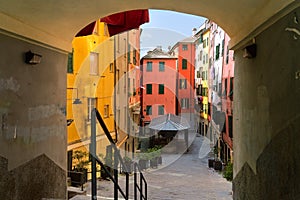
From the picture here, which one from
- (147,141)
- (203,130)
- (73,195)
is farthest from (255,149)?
(203,130)

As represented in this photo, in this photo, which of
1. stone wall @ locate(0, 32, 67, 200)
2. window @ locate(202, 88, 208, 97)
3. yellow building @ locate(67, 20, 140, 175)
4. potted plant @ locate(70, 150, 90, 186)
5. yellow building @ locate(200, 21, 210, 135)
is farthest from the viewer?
window @ locate(202, 88, 208, 97)

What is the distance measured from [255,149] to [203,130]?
99.6ft

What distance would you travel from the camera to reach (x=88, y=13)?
394 cm

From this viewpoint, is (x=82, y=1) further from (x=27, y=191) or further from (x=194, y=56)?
(x=194, y=56)

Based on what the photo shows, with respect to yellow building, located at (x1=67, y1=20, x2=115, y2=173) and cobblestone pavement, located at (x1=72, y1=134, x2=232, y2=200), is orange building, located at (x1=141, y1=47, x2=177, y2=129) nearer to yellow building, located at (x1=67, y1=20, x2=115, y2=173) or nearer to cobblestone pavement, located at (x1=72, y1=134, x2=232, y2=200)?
cobblestone pavement, located at (x1=72, y1=134, x2=232, y2=200)

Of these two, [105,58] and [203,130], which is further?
[203,130]

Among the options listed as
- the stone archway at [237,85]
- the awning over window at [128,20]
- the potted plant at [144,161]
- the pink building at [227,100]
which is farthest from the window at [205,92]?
the stone archway at [237,85]

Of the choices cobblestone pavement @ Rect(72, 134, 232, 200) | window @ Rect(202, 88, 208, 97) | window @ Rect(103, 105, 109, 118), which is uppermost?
window @ Rect(202, 88, 208, 97)

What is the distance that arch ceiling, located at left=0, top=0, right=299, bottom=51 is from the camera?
3168 mm

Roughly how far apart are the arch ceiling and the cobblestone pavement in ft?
9.88

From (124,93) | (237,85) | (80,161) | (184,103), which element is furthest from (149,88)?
(237,85)

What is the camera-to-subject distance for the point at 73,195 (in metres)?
6.12

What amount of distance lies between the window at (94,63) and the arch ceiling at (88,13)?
30.0ft

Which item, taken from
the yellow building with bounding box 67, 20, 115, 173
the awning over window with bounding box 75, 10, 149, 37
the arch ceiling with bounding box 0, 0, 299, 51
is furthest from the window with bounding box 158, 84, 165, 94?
the arch ceiling with bounding box 0, 0, 299, 51
